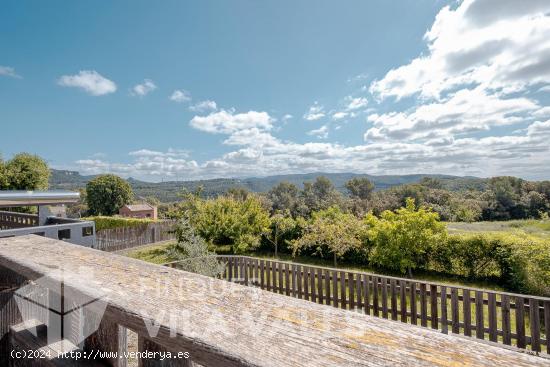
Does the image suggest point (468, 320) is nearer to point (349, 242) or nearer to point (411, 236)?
point (411, 236)

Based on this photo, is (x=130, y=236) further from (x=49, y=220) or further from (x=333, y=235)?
(x=49, y=220)

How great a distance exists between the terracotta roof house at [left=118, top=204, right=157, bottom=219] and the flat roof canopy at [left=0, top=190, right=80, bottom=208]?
5480 cm

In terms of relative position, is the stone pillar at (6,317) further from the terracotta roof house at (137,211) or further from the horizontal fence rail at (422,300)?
the terracotta roof house at (137,211)

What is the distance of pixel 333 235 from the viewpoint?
33.7ft

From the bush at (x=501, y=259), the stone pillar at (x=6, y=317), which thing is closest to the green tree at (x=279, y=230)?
the bush at (x=501, y=259)

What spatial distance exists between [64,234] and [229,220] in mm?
9631

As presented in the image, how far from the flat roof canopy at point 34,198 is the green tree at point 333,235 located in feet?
30.1

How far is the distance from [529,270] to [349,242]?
4.85 metres

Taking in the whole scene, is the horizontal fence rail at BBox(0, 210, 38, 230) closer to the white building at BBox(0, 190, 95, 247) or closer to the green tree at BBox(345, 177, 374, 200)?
the white building at BBox(0, 190, 95, 247)

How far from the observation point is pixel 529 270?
A: 22.6 ft

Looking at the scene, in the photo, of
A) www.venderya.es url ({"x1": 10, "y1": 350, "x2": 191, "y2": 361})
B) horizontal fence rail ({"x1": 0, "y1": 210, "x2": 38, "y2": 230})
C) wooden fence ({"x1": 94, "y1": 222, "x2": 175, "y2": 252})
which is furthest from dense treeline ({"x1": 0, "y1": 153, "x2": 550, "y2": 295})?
www.venderya.es url ({"x1": 10, "y1": 350, "x2": 191, "y2": 361})

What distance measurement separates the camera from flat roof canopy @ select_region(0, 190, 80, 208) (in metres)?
1.62

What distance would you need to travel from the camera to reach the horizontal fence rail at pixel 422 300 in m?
4.02

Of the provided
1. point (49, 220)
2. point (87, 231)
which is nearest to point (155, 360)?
point (87, 231)
